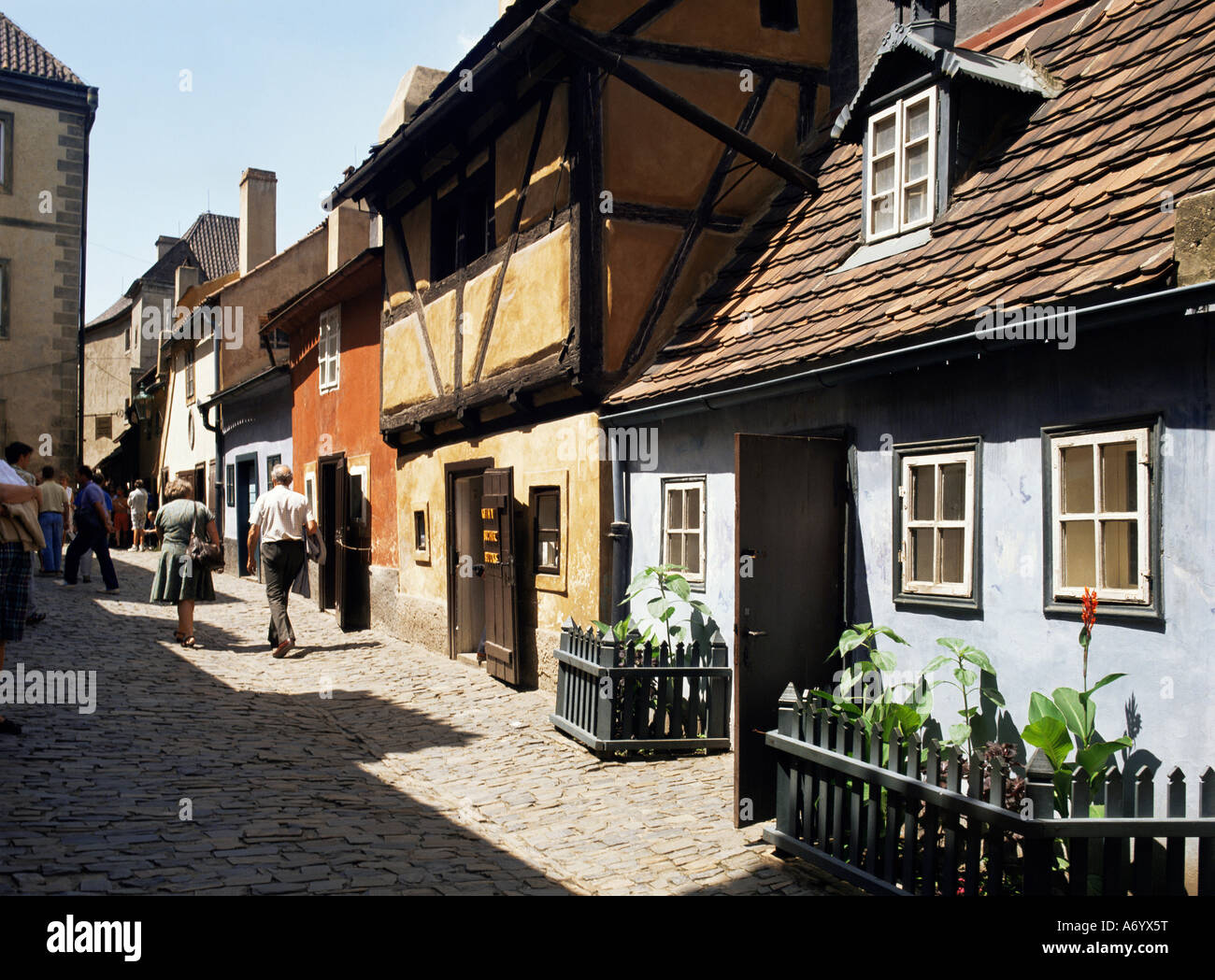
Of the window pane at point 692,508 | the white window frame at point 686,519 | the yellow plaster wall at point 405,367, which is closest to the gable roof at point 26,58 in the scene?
the yellow plaster wall at point 405,367

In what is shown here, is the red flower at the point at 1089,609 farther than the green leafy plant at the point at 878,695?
No

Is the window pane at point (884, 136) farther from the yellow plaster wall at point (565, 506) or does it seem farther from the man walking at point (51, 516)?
the man walking at point (51, 516)

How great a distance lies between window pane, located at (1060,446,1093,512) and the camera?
16.8ft

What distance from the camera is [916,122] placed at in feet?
24.0

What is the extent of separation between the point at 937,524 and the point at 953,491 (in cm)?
20

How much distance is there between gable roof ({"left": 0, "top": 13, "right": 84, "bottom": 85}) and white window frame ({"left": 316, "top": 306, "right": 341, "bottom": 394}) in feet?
42.8

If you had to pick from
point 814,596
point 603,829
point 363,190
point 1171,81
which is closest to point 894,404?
point 814,596

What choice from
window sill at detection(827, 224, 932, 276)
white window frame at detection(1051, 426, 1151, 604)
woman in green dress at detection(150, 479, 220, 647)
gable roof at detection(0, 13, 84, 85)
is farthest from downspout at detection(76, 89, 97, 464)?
white window frame at detection(1051, 426, 1151, 604)

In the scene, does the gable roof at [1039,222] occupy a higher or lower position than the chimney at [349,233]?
lower

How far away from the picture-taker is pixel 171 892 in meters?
4.48
